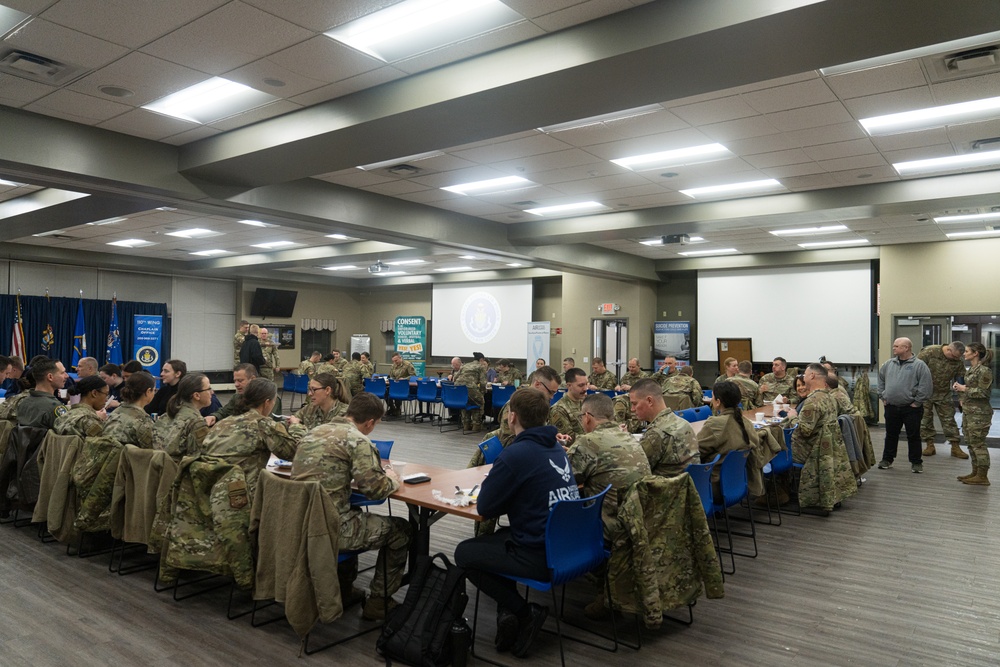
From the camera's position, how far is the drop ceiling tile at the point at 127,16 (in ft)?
11.6

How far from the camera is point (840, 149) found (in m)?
6.22

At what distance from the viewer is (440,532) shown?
5.16m

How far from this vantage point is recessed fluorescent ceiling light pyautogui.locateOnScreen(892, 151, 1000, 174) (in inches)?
255

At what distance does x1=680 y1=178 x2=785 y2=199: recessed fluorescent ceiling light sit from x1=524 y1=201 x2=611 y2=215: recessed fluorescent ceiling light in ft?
3.90

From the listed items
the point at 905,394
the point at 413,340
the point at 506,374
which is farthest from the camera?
the point at 413,340

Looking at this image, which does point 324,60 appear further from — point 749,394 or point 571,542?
point 749,394

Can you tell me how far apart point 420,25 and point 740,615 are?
151 inches

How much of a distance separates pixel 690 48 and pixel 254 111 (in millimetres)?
3351

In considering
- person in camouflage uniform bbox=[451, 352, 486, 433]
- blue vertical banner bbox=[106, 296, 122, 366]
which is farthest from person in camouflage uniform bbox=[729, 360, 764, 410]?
blue vertical banner bbox=[106, 296, 122, 366]

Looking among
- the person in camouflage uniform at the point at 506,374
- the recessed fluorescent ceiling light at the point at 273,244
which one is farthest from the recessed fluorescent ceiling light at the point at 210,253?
the person in camouflage uniform at the point at 506,374

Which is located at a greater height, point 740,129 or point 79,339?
point 740,129

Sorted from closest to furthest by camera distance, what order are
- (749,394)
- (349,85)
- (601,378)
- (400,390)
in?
(349,85) → (749,394) → (601,378) → (400,390)

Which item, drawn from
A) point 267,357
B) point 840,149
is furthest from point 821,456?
point 267,357

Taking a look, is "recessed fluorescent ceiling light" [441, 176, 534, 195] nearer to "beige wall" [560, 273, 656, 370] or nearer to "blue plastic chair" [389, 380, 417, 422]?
"blue plastic chair" [389, 380, 417, 422]
